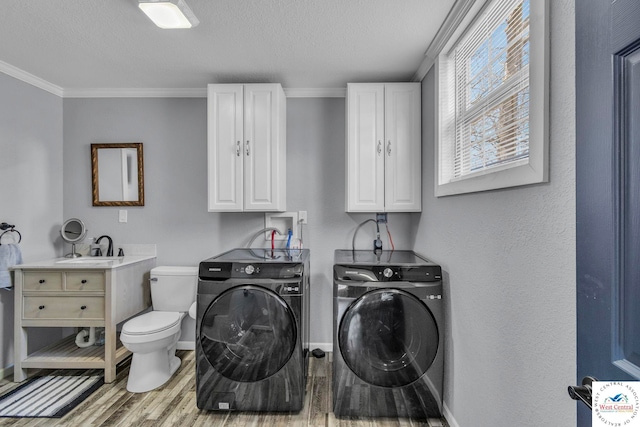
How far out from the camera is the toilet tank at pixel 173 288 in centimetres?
266

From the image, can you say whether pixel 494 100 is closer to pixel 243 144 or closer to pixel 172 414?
pixel 243 144

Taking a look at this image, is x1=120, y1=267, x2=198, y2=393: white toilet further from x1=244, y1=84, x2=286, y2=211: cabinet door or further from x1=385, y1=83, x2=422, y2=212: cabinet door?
x1=385, y1=83, x2=422, y2=212: cabinet door

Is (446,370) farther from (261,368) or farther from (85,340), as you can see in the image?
(85,340)

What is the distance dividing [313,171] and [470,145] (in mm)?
1413

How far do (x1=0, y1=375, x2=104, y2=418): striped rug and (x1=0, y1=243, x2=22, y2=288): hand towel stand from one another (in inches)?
29.5

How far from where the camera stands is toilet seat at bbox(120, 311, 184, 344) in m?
2.15

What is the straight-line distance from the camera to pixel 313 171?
9.38 feet

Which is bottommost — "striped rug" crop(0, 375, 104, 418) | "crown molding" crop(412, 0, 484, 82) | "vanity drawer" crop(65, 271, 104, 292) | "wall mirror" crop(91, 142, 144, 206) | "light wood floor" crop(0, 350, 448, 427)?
"light wood floor" crop(0, 350, 448, 427)

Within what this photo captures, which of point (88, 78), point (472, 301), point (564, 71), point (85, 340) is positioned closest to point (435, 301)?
point (472, 301)

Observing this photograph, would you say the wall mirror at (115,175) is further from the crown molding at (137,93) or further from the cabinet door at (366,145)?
the cabinet door at (366,145)

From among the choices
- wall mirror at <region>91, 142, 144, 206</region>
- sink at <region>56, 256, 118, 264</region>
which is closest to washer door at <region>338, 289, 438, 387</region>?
sink at <region>56, 256, 118, 264</region>

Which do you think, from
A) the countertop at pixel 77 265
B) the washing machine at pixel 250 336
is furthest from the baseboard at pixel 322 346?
the countertop at pixel 77 265

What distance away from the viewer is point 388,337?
1.88 meters

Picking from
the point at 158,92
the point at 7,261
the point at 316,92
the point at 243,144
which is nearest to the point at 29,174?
the point at 7,261
